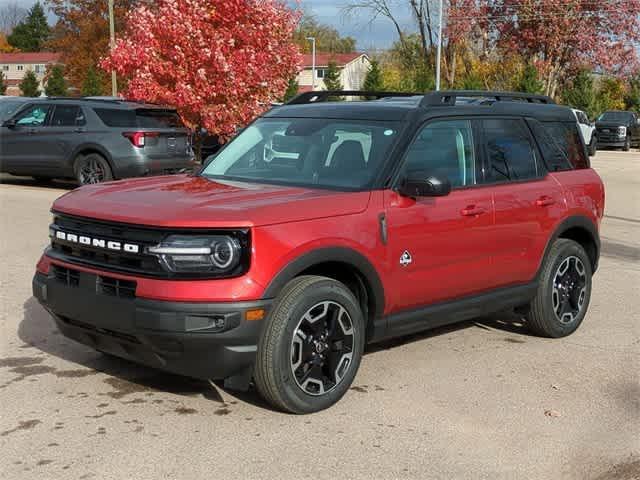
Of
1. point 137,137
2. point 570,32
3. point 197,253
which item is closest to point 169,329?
point 197,253

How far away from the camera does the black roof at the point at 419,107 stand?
19.0ft

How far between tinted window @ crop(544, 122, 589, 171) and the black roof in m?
0.06

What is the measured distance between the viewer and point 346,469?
416 centimetres

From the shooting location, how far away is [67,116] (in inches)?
638

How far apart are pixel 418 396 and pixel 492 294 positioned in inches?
47.4

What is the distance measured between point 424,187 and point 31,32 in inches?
4993

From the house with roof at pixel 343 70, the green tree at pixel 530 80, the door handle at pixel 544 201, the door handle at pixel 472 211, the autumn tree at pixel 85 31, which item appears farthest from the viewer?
the house with roof at pixel 343 70

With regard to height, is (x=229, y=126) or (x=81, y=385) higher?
(x=229, y=126)

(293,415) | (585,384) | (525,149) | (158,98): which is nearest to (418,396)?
(293,415)

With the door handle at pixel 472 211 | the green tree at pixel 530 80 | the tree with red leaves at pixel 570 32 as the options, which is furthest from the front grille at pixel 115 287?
the tree with red leaves at pixel 570 32

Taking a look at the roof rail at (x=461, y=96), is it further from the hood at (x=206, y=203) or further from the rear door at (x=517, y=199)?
the hood at (x=206, y=203)

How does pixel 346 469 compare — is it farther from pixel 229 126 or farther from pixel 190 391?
pixel 229 126

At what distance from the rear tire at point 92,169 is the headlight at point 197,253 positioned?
11.3m

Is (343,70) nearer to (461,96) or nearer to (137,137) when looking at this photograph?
(137,137)
